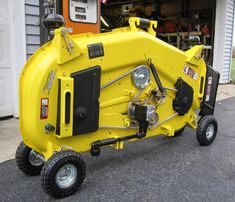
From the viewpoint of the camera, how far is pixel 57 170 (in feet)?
7.73

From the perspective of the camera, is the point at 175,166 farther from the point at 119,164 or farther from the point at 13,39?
the point at 13,39

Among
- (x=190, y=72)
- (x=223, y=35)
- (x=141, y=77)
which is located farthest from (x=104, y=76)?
(x=223, y=35)

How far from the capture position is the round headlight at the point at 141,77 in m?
3.01

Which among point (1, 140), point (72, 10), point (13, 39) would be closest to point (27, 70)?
point (1, 140)

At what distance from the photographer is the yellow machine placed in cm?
241

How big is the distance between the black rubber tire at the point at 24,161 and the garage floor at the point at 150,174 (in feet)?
0.22

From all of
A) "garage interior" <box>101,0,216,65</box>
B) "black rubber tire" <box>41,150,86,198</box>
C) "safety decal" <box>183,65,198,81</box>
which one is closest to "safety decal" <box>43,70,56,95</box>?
"black rubber tire" <box>41,150,86,198</box>

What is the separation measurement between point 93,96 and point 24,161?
864mm

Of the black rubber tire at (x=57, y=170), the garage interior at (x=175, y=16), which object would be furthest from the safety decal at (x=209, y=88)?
the garage interior at (x=175, y=16)

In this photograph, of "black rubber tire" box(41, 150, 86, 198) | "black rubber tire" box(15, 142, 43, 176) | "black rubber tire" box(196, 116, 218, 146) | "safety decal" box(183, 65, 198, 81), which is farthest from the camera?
"black rubber tire" box(196, 116, 218, 146)

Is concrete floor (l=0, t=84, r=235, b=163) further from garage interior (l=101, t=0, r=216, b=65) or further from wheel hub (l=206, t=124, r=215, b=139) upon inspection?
garage interior (l=101, t=0, r=216, b=65)

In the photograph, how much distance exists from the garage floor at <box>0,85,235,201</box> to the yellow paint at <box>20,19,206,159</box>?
299mm

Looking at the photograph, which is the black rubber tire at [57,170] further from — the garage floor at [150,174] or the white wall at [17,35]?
the white wall at [17,35]

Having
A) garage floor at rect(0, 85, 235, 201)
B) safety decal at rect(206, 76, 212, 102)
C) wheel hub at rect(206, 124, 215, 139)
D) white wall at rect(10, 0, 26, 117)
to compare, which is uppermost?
white wall at rect(10, 0, 26, 117)
